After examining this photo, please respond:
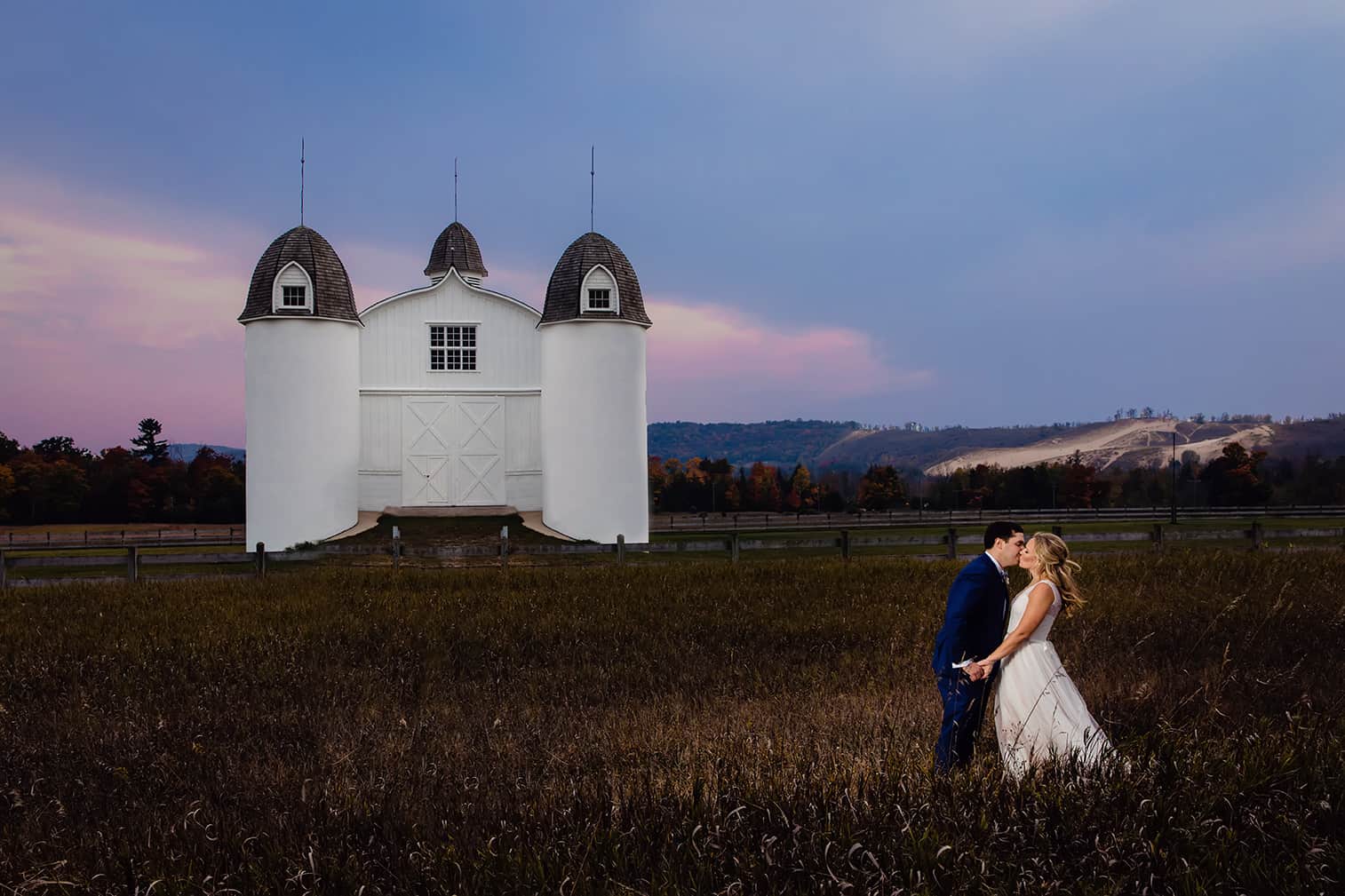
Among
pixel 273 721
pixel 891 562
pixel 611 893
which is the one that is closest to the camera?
pixel 611 893

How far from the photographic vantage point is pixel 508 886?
12.0 feet

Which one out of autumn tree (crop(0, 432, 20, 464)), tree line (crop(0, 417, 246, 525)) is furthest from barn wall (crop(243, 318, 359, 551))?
autumn tree (crop(0, 432, 20, 464))

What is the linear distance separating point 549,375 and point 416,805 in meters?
24.5

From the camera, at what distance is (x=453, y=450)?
2914 cm

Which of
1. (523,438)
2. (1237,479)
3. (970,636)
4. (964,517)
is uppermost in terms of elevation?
(523,438)

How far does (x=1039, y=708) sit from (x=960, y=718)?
17.2 inches

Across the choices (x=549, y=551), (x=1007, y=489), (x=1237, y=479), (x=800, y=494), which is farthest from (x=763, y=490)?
(x=549, y=551)

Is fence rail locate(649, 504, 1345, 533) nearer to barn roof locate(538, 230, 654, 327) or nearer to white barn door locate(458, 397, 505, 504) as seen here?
white barn door locate(458, 397, 505, 504)

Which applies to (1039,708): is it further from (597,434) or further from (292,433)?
(292,433)

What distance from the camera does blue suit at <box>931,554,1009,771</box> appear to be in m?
5.48

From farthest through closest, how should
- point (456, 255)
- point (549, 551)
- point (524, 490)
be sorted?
1. point (456, 255)
2. point (524, 490)
3. point (549, 551)

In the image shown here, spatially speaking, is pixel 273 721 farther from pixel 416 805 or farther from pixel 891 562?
pixel 891 562

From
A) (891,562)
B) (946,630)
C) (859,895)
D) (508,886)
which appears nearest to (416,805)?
(508,886)

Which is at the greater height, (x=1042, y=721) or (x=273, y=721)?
(x=1042, y=721)
